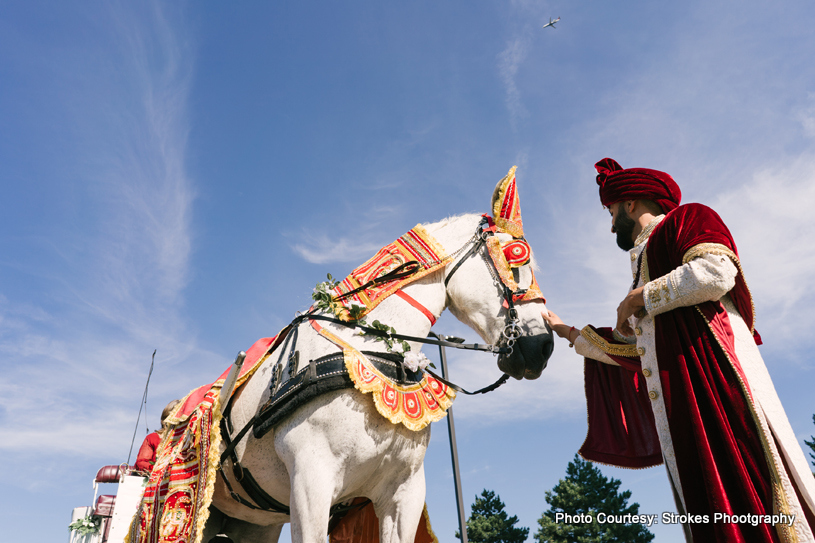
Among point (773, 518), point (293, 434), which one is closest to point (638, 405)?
point (773, 518)

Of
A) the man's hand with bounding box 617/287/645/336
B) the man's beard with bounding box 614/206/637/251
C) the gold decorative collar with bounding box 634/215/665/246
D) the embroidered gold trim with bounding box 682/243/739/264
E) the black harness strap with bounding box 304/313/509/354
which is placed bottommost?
the man's hand with bounding box 617/287/645/336

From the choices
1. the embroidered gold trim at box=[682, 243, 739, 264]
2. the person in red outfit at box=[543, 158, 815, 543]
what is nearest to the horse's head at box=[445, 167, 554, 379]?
the person in red outfit at box=[543, 158, 815, 543]

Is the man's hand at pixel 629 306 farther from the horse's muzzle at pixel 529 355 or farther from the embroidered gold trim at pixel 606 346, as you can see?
the horse's muzzle at pixel 529 355

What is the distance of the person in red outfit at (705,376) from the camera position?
8.37 feet

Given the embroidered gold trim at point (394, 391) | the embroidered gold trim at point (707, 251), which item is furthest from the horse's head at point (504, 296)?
the embroidered gold trim at point (707, 251)

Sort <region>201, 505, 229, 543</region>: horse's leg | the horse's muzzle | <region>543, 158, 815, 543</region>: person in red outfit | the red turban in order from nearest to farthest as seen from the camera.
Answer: <region>543, 158, 815, 543</region>: person in red outfit
the red turban
the horse's muzzle
<region>201, 505, 229, 543</region>: horse's leg

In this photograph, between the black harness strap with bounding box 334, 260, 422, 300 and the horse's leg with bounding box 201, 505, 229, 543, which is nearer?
the black harness strap with bounding box 334, 260, 422, 300

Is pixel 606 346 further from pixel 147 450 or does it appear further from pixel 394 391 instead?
pixel 147 450

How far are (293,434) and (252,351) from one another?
1.21 metres

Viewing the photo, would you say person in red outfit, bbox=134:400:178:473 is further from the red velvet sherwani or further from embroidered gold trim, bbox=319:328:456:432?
the red velvet sherwani

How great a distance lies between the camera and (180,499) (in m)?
3.98

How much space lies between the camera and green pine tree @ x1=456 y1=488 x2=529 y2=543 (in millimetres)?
30172

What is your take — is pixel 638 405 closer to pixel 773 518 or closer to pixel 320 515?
pixel 773 518

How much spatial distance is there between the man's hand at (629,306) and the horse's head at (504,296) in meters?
0.83
